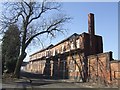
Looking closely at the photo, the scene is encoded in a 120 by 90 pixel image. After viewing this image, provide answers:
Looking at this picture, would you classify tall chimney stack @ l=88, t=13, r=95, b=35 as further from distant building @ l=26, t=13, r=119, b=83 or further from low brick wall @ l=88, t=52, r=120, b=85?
low brick wall @ l=88, t=52, r=120, b=85

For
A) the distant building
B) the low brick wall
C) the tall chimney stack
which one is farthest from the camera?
the tall chimney stack

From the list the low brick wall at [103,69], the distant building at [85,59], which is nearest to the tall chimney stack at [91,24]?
the distant building at [85,59]

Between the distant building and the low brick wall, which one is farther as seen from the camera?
the distant building

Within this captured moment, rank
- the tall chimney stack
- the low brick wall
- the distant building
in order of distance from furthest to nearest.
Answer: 1. the tall chimney stack
2. the distant building
3. the low brick wall

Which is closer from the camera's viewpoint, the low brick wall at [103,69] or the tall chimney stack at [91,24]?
the low brick wall at [103,69]

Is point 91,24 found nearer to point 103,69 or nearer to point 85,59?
point 85,59

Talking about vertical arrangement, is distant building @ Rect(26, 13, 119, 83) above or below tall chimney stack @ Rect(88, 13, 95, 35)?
below

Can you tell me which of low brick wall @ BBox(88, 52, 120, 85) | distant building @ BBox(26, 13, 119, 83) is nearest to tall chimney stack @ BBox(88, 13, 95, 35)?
distant building @ BBox(26, 13, 119, 83)

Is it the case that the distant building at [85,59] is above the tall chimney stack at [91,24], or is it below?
below

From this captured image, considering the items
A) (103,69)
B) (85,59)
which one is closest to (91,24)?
(85,59)


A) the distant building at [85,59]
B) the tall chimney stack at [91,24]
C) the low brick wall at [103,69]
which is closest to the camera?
the low brick wall at [103,69]

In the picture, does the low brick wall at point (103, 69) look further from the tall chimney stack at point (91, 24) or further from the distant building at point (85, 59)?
the tall chimney stack at point (91, 24)

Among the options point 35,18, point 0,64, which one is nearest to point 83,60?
point 35,18

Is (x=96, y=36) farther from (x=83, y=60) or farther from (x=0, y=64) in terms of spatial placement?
(x=0, y=64)
